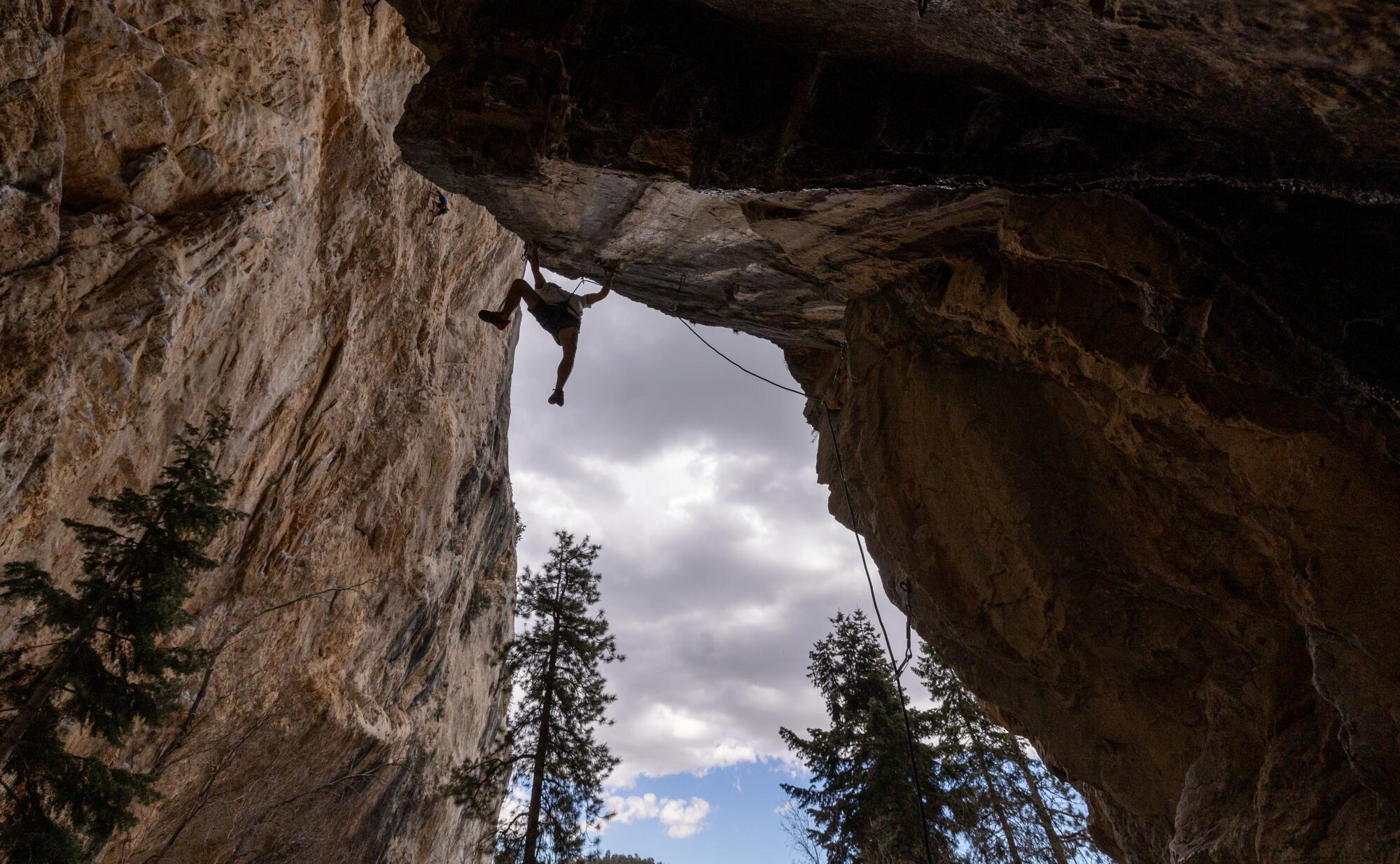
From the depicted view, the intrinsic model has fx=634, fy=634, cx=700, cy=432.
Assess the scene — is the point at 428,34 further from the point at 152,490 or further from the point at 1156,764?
the point at 1156,764

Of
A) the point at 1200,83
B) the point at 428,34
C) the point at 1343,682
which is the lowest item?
the point at 1343,682

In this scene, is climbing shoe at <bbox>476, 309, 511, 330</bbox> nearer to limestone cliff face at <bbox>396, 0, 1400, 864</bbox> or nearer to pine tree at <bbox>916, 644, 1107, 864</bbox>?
limestone cliff face at <bbox>396, 0, 1400, 864</bbox>

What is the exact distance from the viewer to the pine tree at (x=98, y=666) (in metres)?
4.42

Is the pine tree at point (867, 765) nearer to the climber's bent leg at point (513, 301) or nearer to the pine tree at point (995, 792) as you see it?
the pine tree at point (995, 792)

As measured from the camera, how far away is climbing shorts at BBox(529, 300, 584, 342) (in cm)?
827

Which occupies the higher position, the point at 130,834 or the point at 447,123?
the point at 447,123

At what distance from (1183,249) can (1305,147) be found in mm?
1081

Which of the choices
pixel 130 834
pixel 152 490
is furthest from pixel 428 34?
pixel 130 834

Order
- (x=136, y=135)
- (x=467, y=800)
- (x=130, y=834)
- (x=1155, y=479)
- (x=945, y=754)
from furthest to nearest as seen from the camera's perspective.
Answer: (x=945, y=754) → (x=467, y=800) → (x=130, y=834) → (x=136, y=135) → (x=1155, y=479)

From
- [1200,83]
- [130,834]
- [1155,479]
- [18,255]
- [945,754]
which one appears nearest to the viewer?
[1200,83]

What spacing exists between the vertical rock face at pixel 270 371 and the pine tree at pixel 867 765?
9949mm

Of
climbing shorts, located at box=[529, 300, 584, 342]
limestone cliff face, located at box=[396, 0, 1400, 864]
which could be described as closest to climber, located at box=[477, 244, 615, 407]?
climbing shorts, located at box=[529, 300, 584, 342]

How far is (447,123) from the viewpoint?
523 centimetres

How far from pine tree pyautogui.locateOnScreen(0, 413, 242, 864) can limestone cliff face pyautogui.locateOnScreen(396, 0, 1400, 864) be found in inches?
147
